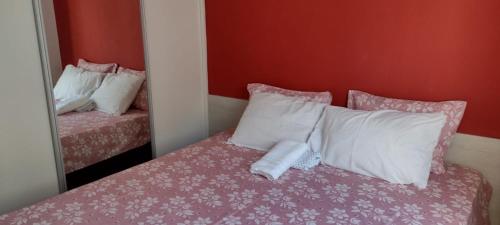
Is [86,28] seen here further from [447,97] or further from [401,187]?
[447,97]

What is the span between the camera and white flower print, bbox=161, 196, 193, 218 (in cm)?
160

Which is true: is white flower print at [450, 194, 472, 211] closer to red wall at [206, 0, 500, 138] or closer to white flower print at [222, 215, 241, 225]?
red wall at [206, 0, 500, 138]

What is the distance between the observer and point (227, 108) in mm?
2996

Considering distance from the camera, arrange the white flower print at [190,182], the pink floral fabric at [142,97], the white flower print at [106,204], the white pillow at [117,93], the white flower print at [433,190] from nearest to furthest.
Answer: the white flower print at [106,204] < the white flower print at [433,190] < the white flower print at [190,182] < the white pillow at [117,93] < the pink floral fabric at [142,97]

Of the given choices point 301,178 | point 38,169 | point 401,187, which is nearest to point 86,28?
point 38,169

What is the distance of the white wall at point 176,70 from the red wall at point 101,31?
8 centimetres

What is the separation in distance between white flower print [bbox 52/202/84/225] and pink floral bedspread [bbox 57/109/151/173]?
62 cm

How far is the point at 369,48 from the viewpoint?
225 centimetres

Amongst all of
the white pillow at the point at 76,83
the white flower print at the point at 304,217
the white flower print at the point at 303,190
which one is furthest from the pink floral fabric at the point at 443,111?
the white pillow at the point at 76,83

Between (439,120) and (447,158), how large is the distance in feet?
1.29

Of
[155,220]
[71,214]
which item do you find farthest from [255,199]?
[71,214]

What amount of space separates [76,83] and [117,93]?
0.27 metres

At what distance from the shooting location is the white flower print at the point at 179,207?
1.60 meters

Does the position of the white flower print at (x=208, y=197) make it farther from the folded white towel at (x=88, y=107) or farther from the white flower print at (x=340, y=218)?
the folded white towel at (x=88, y=107)
